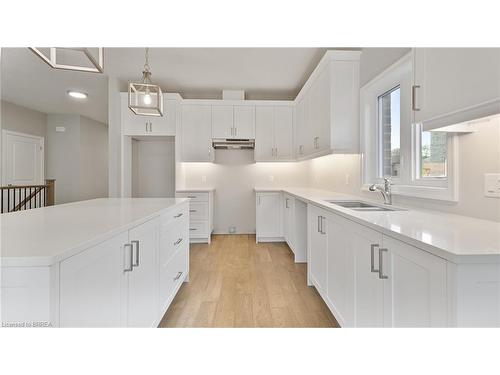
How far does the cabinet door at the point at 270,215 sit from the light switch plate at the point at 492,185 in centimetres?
300

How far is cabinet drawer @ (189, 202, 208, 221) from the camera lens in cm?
409

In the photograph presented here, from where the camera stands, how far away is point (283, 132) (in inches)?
174

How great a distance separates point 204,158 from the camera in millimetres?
4336

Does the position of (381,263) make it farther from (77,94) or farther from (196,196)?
(77,94)

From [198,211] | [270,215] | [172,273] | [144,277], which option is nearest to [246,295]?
[172,273]

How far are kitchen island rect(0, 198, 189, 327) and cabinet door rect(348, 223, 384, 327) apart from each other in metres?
1.21

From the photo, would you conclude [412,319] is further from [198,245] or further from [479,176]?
[198,245]

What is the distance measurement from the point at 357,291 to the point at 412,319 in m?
0.46

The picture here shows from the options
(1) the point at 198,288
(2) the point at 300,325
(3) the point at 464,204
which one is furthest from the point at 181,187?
(3) the point at 464,204

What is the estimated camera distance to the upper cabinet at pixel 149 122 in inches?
159

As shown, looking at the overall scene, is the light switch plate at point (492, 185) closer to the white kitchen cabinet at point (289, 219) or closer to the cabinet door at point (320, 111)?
the cabinet door at point (320, 111)

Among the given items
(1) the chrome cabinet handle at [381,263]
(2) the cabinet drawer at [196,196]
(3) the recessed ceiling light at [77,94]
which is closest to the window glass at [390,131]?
(1) the chrome cabinet handle at [381,263]

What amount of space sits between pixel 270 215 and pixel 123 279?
3.12 metres
